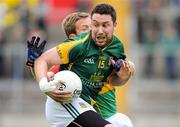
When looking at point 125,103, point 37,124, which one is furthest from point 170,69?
point 37,124

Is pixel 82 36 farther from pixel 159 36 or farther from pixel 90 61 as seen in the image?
pixel 159 36

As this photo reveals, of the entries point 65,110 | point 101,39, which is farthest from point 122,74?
point 65,110

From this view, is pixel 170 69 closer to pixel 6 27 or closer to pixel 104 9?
pixel 6 27

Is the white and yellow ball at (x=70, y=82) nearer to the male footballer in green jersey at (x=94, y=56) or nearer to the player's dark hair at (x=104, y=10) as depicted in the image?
the male footballer in green jersey at (x=94, y=56)

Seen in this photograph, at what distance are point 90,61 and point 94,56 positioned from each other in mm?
72

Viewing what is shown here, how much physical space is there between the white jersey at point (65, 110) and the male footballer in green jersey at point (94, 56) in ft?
0.66

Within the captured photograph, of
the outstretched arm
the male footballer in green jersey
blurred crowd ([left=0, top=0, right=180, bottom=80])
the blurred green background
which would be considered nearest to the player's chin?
the male footballer in green jersey

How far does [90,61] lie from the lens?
10188mm

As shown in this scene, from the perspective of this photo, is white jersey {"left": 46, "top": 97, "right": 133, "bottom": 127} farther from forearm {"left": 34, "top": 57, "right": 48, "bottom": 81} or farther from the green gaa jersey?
forearm {"left": 34, "top": 57, "right": 48, "bottom": 81}

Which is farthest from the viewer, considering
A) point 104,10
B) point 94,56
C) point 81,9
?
point 81,9

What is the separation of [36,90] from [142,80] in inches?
92.9

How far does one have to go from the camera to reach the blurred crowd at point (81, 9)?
19375mm

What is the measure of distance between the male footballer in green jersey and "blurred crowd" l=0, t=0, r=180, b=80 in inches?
346


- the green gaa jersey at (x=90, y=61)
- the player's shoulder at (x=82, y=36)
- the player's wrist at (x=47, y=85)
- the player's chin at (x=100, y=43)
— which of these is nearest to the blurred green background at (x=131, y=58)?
the green gaa jersey at (x=90, y=61)
